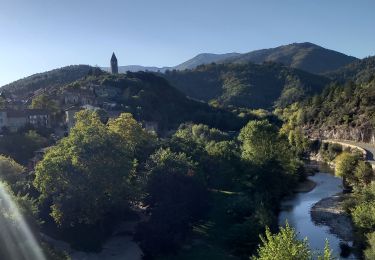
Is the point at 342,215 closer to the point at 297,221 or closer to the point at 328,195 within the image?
the point at 297,221

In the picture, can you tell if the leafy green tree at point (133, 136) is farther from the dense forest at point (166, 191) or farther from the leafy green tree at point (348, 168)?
the leafy green tree at point (348, 168)

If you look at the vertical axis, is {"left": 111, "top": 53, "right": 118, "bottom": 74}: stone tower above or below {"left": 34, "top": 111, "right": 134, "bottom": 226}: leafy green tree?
above

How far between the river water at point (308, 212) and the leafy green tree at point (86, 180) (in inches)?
732

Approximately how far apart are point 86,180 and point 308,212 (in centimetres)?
2869

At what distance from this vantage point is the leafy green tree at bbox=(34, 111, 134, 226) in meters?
39.8

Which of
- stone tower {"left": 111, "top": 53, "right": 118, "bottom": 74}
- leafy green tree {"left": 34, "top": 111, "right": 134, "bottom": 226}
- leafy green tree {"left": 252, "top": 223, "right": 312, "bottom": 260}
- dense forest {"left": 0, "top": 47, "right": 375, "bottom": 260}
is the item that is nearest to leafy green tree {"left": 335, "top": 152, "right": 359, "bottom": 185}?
dense forest {"left": 0, "top": 47, "right": 375, "bottom": 260}

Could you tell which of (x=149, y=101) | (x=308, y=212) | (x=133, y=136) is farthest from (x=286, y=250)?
(x=149, y=101)

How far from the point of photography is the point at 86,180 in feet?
133

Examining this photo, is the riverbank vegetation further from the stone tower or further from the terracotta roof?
the stone tower

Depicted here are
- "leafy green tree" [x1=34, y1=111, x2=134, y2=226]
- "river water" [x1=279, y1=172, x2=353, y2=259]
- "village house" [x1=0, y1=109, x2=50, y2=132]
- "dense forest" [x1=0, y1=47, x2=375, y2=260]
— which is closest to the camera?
"dense forest" [x1=0, y1=47, x2=375, y2=260]

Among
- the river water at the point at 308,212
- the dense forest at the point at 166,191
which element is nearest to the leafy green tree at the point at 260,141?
the dense forest at the point at 166,191

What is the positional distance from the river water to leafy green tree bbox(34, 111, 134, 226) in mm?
18604

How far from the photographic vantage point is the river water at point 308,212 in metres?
42.5

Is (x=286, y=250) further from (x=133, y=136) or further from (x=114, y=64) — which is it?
(x=114, y=64)
